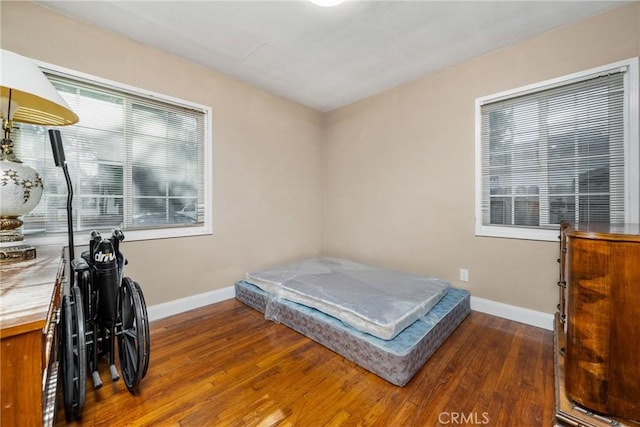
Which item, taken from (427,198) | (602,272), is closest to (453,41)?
(427,198)

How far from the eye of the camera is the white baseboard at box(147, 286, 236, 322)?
233 centimetres

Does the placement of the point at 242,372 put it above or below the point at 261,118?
below

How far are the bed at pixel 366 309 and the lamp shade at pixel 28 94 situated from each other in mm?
1946

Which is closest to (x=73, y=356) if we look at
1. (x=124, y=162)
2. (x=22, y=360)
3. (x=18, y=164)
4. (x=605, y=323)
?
(x=22, y=360)

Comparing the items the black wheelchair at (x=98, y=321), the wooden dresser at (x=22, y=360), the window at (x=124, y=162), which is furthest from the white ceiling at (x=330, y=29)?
the wooden dresser at (x=22, y=360)

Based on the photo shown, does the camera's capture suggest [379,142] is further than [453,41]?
Yes

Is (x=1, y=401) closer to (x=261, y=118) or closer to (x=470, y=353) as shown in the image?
(x=470, y=353)

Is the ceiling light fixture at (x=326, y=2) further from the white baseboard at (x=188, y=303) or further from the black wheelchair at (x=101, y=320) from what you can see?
the white baseboard at (x=188, y=303)

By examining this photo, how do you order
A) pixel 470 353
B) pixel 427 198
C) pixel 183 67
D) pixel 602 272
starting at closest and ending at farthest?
pixel 602 272
pixel 470 353
pixel 183 67
pixel 427 198

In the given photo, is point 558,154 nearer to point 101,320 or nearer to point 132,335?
point 132,335

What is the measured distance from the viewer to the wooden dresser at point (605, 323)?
1049 mm

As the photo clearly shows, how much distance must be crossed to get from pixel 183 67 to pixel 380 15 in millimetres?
1889

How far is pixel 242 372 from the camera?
5.37 ft

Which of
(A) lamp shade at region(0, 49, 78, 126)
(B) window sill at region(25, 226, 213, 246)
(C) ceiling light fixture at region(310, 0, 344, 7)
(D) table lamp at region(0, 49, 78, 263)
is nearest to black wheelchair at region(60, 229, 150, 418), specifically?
(D) table lamp at region(0, 49, 78, 263)
